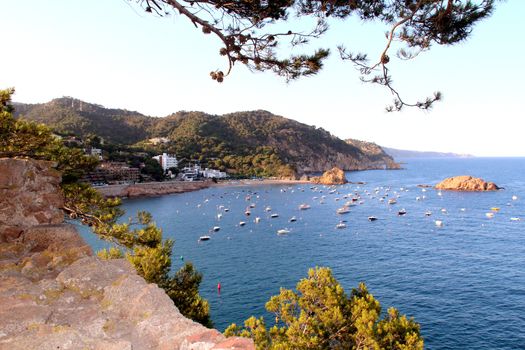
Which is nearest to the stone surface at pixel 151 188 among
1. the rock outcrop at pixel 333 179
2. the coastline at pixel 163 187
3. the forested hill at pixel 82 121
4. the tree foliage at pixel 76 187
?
the coastline at pixel 163 187

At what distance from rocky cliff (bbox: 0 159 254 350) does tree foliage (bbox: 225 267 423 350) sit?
10.0m

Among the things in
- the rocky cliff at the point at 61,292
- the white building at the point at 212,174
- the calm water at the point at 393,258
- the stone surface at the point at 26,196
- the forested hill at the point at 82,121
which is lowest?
the calm water at the point at 393,258

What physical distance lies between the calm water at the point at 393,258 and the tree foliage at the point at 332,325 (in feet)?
40.3

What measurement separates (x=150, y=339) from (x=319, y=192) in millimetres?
113511

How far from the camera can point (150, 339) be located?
366 centimetres

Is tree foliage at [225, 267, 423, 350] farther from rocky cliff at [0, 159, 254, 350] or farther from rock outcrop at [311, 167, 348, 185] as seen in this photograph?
rock outcrop at [311, 167, 348, 185]

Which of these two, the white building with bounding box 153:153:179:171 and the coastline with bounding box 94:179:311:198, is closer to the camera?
the coastline with bounding box 94:179:311:198

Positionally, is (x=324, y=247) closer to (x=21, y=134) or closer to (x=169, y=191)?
(x=21, y=134)

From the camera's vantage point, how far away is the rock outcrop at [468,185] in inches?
4237

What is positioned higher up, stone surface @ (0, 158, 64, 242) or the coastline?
stone surface @ (0, 158, 64, 242)

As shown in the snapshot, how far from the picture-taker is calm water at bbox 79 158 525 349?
28734mm

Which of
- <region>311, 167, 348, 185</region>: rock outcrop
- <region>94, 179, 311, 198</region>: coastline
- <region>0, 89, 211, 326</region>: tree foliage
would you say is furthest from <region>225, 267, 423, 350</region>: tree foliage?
<region>311, 167, 348, 185</region>: rock outcrop

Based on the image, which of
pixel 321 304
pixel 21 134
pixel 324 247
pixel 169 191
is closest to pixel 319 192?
pixel 169 191

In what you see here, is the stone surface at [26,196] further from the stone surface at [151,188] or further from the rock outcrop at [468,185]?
the rock outcrop at [468,185]
